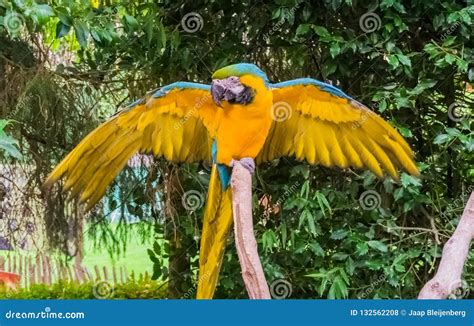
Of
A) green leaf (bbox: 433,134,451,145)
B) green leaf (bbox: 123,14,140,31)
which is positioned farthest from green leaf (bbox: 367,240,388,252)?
green leaf (bbox: 123,14,140,31)

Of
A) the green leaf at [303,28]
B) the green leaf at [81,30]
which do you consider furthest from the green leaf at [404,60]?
the green leaf at [81,30]

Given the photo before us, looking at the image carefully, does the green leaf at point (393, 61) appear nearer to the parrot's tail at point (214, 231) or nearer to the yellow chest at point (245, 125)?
the yellow chest at point (245, 125)

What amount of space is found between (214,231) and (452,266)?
672 mm

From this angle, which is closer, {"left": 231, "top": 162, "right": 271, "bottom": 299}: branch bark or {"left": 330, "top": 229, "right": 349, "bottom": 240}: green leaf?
{"left": 231, "top": 162, "right": 271, "bottom": 299}: branch bark

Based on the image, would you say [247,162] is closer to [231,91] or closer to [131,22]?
[231,91]

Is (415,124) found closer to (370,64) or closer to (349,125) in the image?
(370,64)

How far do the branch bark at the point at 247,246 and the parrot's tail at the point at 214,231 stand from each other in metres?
0.27

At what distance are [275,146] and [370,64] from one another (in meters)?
0.47

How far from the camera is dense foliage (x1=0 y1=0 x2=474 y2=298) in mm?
1886

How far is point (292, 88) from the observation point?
5.45ft

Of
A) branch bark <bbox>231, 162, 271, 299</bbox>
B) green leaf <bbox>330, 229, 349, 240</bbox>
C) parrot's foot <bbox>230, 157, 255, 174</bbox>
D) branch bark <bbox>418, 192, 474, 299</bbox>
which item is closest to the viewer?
branch bark <bbox>418, 192, 474, 299</bbox>

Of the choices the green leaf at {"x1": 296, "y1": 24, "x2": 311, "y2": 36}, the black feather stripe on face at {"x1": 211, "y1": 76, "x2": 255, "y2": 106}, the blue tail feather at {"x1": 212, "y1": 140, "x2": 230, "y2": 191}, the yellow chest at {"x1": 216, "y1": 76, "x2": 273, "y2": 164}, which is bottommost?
the blue tail feather at {"x1": 212, "y1": 140, "x2": 230, "y2": 191}

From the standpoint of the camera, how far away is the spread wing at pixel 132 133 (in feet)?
5.40

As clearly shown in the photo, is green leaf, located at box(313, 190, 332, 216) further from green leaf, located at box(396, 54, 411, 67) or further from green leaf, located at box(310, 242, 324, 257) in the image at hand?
green leaf, located at box(396, 54, 411, 67)
